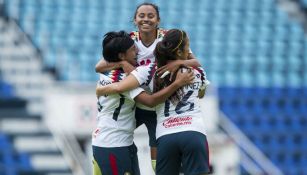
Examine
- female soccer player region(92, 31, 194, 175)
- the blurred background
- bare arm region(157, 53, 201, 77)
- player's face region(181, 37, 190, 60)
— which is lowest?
the blurred background

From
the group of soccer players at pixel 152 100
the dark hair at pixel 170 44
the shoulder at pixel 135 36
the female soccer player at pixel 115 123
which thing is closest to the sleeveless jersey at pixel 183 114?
the group of soccer players at pixel 152 100

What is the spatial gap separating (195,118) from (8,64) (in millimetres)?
8943

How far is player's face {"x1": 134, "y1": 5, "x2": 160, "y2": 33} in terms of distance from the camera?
711 cm

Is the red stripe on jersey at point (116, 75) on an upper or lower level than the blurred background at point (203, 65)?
upper

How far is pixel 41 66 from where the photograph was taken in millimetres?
15203

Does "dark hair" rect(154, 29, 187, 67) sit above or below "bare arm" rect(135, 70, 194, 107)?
above

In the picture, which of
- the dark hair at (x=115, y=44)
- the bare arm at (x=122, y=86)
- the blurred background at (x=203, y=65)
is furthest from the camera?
the blurred background at (x=203, y=65)

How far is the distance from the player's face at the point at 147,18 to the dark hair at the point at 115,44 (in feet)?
0.50

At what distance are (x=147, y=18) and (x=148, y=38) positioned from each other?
180 millimetres

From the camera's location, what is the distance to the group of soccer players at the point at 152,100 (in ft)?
22.1

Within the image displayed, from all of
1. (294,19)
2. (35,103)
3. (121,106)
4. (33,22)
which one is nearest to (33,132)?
(35,103)

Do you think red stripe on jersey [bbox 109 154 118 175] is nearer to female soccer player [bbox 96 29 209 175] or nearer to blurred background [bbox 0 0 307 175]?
female soccer player [bbox 96 29 209 175]

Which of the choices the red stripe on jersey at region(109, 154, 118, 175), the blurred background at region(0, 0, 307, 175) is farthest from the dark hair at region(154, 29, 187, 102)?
the blurred background at region(0, 0, 307, 175)

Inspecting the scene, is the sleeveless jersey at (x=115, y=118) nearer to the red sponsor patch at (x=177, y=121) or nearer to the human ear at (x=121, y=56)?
the human ear at (x=121, y=56)
